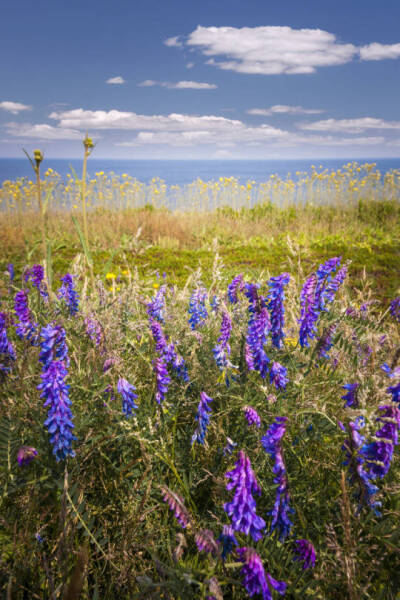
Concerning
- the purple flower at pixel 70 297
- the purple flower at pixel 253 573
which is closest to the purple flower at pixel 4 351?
the purple flower at pixel 70 297

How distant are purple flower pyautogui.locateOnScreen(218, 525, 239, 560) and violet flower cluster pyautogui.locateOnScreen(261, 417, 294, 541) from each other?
14cm

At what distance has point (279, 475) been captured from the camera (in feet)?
3.40

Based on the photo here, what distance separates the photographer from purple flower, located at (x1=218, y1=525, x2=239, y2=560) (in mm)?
931

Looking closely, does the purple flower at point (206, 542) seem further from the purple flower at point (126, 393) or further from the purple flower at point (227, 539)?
the purple flower at point (126, 393)

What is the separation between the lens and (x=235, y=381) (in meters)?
1.77

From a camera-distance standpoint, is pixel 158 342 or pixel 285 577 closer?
pixel 285 577

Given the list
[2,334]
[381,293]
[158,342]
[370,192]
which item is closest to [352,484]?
[158,342]

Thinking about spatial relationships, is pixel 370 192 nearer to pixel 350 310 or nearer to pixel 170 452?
pixel 350 310

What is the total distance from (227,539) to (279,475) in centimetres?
21

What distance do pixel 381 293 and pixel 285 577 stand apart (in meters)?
4.86

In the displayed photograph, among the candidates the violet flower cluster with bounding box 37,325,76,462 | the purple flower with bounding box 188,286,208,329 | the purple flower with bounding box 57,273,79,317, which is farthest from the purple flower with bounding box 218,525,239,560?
the purple flower with bounding box 57,273,79,317

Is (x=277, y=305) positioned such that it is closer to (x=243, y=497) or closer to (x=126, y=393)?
(x=126, y=393)

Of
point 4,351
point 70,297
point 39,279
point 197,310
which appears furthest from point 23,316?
point 197,310

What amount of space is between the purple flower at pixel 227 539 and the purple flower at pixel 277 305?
880 millimetres
